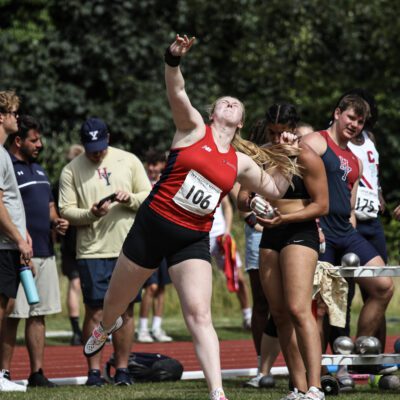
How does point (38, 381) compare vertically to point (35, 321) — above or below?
below

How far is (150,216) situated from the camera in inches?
310

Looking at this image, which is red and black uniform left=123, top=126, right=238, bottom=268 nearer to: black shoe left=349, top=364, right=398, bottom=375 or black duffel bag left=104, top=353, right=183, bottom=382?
black shoe left=349, top=364, right=398, bottom=375

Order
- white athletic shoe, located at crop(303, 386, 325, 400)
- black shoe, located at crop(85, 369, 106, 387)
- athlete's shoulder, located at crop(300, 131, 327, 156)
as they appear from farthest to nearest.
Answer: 1. black shoe, located at crop(85, 369, 106, 387)
2. athlete's shoulder, located at crop(300, 131, 327, 156)
3. white athletic shoe, located at crop(303, 386, 325, 400)

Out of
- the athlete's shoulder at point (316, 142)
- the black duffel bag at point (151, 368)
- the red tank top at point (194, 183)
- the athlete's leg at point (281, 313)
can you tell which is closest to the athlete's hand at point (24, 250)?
the black duffel bag at point (151, 368)

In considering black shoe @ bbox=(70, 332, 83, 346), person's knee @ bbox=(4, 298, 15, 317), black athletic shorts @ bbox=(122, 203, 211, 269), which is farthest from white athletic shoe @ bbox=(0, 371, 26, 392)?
black shoe @ bbox=(70, 332, 83, 346)

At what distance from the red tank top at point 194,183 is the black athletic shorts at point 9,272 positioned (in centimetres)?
199

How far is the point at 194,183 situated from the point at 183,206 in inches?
7.1

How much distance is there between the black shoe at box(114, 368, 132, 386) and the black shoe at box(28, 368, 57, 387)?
53cm

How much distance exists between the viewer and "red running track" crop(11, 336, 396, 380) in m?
11.6

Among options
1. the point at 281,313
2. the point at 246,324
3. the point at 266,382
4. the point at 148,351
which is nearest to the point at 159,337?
the point at 148,351

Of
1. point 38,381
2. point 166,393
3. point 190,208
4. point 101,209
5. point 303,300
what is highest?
point 190,208

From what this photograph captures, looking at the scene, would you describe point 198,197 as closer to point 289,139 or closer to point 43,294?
point 289,139

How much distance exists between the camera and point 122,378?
397 inches

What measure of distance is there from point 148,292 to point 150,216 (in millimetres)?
6654
